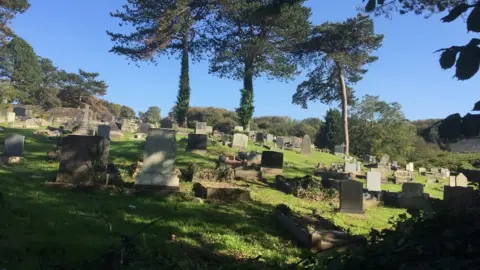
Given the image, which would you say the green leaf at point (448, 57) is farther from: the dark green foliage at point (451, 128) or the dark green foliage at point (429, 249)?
the dark green foliage at point (429, 249)

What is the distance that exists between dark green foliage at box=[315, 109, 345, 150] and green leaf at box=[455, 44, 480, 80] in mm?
46845

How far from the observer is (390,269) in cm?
233

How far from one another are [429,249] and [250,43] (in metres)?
29.9

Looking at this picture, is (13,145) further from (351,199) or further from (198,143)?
(351,199)

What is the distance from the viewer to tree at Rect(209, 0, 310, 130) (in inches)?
1236

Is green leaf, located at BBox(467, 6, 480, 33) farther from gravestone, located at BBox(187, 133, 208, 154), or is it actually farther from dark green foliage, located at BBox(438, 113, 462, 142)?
gravestone, located at BBox(187, 133, 208, 154)

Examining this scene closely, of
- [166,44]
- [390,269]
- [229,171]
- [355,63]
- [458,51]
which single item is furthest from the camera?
[355,63]

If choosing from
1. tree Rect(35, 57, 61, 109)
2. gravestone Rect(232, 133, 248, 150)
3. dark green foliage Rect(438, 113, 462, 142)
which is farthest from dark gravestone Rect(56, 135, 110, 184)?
tree Rect(35, 57, 61, 109)

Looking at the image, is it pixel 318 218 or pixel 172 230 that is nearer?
pixel 172 230

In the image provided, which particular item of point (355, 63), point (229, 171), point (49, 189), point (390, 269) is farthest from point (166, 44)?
point (390, 269)

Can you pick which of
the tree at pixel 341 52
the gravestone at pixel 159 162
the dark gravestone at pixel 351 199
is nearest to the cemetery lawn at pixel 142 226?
the dark gravestone at pixel 351 199

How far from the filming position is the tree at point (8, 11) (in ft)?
120

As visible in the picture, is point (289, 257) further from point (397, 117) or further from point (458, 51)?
point (397, 117)

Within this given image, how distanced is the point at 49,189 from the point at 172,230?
3.90 metres
